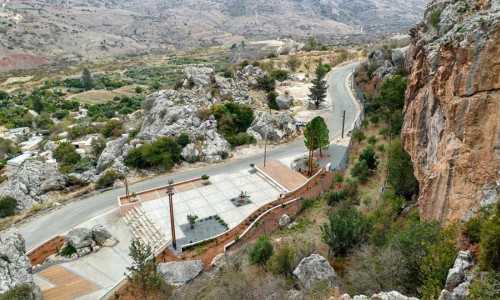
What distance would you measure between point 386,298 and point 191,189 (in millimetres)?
23969

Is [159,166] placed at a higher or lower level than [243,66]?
lower

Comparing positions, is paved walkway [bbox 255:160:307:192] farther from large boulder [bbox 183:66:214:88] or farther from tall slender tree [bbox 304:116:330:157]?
large boulder [bbox 183:66:214:88]

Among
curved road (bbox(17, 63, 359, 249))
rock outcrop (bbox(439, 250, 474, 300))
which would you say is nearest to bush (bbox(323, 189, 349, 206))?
curved road (bbox(17, 63, 359, 249))

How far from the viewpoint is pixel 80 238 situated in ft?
83.7

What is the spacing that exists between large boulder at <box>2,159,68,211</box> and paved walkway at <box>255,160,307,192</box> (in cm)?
1934

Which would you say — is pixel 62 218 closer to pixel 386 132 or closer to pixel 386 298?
pixel 386 298

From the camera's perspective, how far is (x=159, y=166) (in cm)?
3700

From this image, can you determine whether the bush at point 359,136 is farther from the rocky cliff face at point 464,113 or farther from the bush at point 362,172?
the rocky cliff face at point 464,113

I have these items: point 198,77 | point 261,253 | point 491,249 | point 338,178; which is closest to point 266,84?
point 198,77

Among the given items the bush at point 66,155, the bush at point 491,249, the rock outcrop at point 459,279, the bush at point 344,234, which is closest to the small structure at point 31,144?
the bush at point 66,155

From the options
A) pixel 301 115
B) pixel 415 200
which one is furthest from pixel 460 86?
pixel 301 115

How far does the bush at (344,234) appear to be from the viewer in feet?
60.3

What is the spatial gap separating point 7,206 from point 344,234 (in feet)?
91.6

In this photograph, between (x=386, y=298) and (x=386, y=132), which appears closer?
(x=386, y=298)
